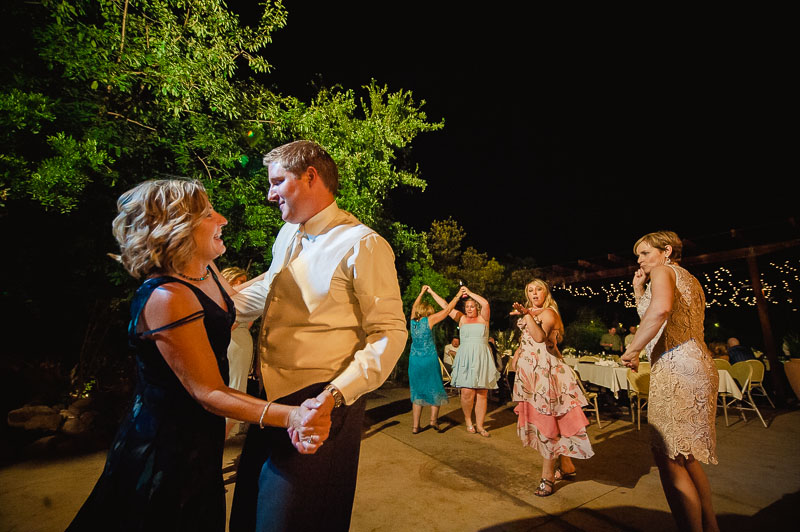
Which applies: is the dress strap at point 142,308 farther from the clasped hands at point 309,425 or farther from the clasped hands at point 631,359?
the clasped hands at point 631,359

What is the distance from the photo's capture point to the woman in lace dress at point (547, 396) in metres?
3.32

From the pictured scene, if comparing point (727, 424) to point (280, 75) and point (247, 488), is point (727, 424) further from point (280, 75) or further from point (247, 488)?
point (280, 75)

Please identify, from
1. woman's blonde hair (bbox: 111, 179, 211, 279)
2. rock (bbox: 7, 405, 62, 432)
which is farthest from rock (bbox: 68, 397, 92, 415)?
woman's blonde hair (bbox: 111, 179, 211, 279)

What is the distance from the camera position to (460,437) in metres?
4.81

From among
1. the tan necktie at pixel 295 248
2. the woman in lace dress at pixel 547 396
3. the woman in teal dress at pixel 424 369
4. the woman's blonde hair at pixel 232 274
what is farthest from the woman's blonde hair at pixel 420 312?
the tan necktie at pixel 295 248

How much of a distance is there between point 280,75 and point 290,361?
7.43m

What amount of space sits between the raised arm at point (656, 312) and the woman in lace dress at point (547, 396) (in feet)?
3.48

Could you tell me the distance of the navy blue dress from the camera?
106cm

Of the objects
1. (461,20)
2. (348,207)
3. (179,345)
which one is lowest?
(179,345)

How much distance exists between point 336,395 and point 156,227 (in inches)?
32.1

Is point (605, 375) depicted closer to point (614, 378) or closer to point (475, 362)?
point (614, 378)

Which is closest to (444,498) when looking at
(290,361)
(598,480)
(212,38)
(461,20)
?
(598,480)

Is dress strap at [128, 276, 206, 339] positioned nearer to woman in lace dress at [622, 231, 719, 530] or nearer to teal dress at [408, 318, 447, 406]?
woman in lace dress at [622, 231, 719, 530]

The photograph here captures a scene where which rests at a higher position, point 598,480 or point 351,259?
point 351,259
